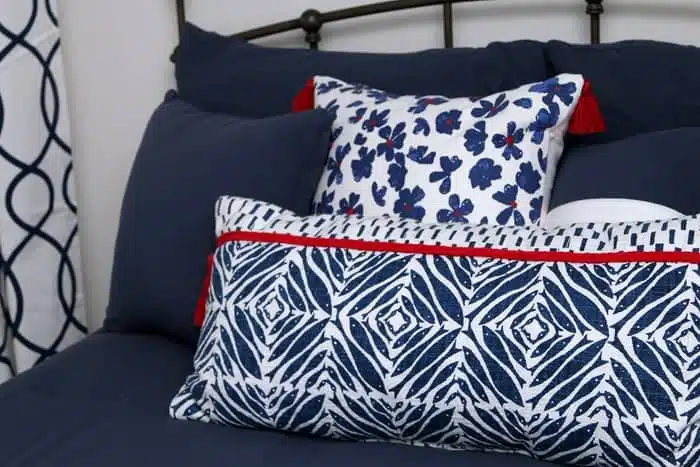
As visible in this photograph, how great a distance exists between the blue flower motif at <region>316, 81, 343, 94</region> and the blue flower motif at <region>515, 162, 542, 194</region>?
0.35 m

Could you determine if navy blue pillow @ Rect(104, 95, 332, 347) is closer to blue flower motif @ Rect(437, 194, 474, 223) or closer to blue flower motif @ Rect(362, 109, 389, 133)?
blue flower motif @ Rect(362, 109, 389, 133)

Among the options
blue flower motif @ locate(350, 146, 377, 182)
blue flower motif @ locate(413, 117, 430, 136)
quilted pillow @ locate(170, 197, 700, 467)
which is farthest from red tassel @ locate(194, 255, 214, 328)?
blue flower motif @ locate(413, 117, 430, 136)

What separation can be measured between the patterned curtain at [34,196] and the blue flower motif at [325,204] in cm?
70


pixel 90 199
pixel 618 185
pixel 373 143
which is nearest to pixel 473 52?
pixel 373 143

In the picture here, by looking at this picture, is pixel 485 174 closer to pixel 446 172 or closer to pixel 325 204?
pixel 446 172

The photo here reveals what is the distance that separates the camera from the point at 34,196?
74.4 inches

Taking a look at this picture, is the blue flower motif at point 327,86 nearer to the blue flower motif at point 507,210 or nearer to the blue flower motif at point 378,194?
the blue flower motif at point 378,194

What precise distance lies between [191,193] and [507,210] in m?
0.48

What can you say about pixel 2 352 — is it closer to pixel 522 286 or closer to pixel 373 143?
pixel 373 143

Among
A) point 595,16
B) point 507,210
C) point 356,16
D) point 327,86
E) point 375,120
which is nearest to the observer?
point 507,210

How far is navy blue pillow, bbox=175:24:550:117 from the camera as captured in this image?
1.55m

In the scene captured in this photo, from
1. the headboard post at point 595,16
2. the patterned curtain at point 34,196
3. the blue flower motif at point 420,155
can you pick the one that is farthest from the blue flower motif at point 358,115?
the patterned curtain at point 34,196

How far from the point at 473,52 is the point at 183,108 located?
0.49m

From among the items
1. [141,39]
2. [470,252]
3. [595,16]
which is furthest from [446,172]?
[141,39]
